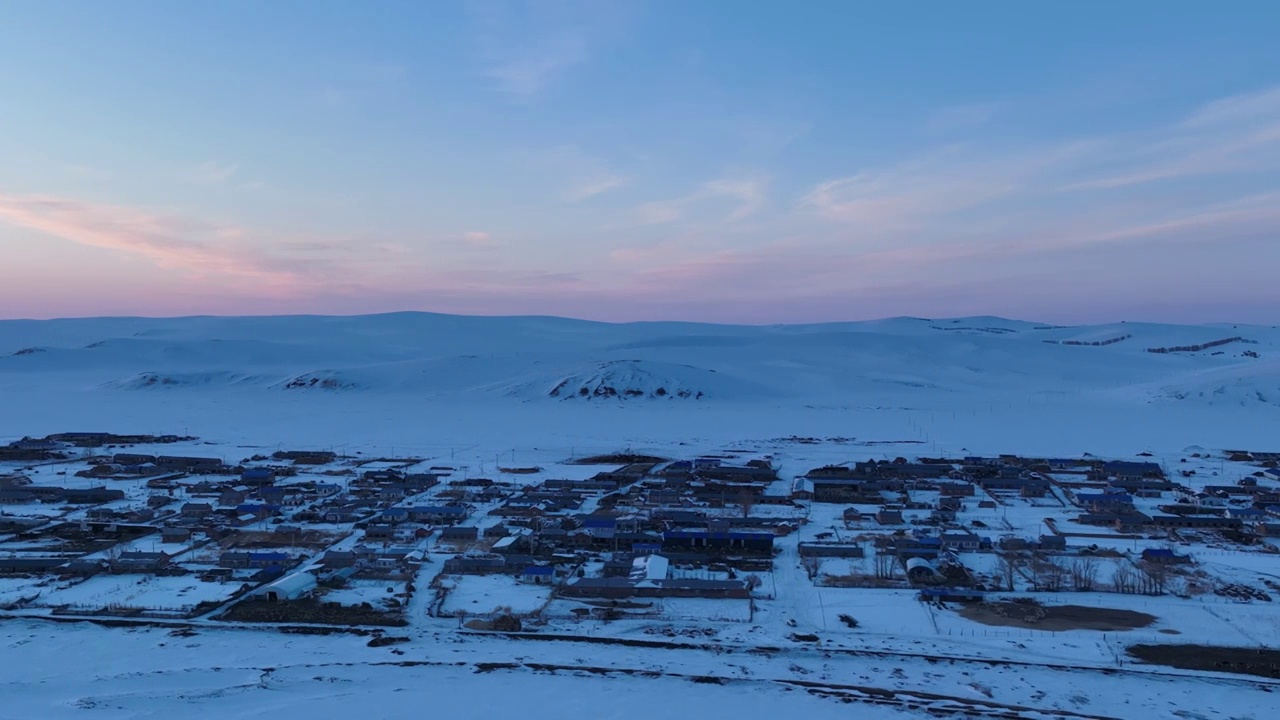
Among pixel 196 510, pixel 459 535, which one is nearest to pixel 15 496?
pixel 196 510

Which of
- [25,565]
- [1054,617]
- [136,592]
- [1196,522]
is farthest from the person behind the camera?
[1196,522]

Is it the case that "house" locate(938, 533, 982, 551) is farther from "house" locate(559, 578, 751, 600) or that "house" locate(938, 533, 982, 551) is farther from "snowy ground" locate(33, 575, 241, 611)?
"snowy ground" locate(33, 575, 241, 611)

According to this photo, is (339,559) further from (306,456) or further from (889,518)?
(306,456)

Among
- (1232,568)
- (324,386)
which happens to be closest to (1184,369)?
(1232,568)

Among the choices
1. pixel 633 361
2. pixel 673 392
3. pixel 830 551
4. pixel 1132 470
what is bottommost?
pixel 830 551

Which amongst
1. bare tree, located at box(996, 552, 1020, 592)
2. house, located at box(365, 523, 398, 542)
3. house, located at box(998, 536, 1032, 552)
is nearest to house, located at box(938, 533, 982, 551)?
house, located at box(998, 536, 1032, 552)

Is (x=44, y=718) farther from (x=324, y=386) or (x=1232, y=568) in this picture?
(x=324, y=386)
